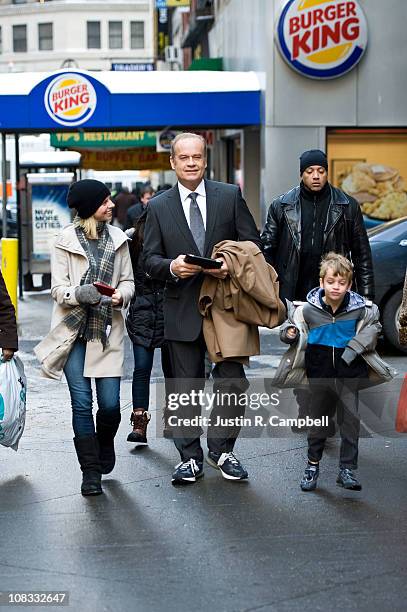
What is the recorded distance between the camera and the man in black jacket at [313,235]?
7.89m

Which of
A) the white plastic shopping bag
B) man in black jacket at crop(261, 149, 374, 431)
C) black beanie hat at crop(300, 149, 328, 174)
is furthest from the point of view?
man in black jacket at crop(261, 149, 374, 431)

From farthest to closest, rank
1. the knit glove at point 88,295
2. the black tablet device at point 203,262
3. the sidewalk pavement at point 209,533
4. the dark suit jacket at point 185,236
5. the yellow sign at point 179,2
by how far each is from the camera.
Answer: the yellow sign at point 179,2
the dark suit jacket at point 185,236
the knit glove at point 88,295
the black tablet device at point 203,262
the sidewalk pavement at point 209,533

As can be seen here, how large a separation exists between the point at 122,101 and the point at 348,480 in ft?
39.5

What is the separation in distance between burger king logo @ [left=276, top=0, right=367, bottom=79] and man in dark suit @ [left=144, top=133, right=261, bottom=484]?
1165 centimetres

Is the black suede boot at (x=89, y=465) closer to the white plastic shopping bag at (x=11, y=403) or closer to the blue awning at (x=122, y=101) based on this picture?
the white plastic shopping bag at (x=11, y=403)

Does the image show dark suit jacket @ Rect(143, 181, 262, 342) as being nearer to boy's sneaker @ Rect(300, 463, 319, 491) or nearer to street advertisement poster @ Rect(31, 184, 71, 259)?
boy's sneaker @ Rect(300, 463, 319, 491)

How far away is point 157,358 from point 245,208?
18.3ft

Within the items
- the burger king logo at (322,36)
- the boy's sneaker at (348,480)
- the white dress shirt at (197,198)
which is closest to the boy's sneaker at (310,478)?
the boy's sneaker at (348,480)

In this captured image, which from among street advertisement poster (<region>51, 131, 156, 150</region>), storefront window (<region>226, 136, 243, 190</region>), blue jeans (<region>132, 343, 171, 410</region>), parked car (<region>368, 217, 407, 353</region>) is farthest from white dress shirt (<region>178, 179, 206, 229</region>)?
storefront window (<region>226, 136, 243, 190</region>)

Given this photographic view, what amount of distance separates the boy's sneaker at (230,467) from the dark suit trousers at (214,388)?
0.14 feet

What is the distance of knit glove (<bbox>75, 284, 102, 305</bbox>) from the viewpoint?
6582 millimetres

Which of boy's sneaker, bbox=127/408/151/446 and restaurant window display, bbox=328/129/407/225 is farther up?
restaurant window display, bbox=328/129/407/225

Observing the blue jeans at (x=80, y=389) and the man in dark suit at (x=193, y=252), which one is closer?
the blue jeans at (x=80, y=389)

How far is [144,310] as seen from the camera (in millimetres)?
7953
